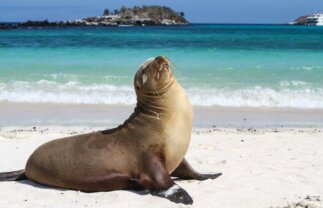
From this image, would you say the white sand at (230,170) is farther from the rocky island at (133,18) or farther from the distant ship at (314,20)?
the distant ship at (314,20)

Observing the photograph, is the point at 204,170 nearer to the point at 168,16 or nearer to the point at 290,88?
the point at 290,88

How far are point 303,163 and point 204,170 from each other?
1058mm

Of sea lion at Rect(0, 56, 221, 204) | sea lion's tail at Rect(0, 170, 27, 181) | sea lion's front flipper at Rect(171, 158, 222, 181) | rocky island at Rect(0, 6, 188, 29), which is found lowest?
rocky island at Rect(0, 6, 188, 29)

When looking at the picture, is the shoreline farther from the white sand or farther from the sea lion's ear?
the sea lion's ear

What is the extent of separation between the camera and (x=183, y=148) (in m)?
5.09

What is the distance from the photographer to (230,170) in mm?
5969

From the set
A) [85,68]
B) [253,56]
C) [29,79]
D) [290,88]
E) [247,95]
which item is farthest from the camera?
[253,56]

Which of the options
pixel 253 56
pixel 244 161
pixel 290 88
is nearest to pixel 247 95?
pixel 290 88

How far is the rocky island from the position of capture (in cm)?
9644

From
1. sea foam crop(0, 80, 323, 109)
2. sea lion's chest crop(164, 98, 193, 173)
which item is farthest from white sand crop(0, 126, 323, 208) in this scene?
sea foam crop(0, 80, 323, 109)

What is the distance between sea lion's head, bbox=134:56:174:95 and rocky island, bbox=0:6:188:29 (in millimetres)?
89928

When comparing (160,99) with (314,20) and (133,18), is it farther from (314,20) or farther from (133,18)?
(314,20)

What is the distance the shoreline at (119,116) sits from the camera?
909cm

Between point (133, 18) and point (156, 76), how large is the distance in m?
102
